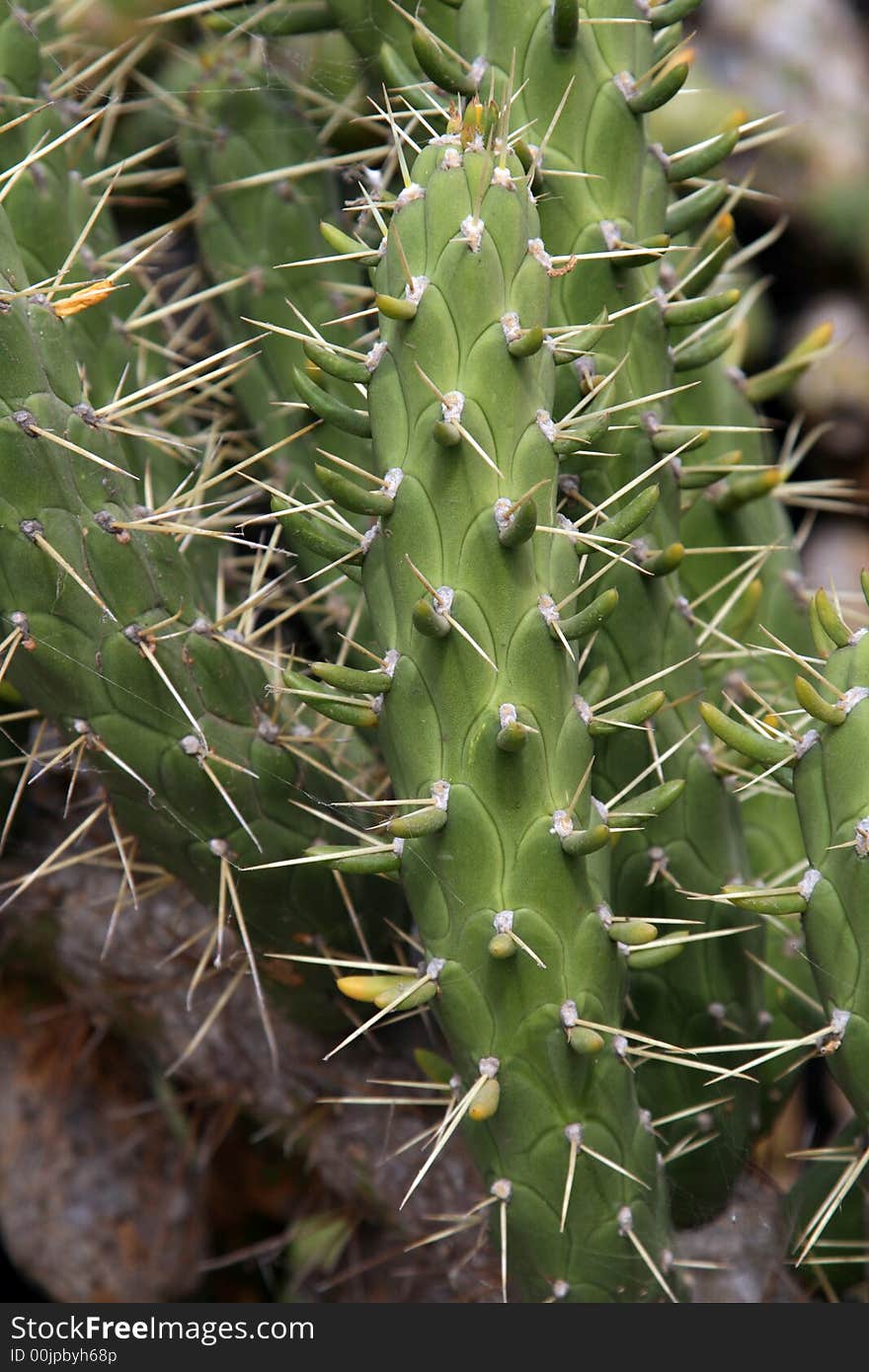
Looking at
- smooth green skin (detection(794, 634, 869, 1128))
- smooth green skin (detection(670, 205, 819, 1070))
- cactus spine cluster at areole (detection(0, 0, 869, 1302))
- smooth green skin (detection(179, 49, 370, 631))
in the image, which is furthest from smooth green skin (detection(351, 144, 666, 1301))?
smooth green skin (detection(179, 49, 370, 631))

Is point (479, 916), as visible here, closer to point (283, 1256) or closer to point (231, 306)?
point (231, 306)

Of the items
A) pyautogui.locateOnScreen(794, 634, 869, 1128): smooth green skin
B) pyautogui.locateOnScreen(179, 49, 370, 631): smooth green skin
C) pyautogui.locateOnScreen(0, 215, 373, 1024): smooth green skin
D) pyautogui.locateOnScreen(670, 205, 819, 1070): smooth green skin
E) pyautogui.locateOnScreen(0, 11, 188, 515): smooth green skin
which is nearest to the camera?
pyautogui.locateOnScreen(794, 634, 869, 1128): smooth green skin

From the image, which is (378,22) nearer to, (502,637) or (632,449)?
(632,449)

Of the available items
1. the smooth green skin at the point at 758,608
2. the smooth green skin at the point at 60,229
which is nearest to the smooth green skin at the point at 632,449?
the smooth green skin at the point at 758,608

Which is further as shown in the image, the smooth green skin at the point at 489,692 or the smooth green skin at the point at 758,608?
the smooth green skin at the point at 758,608

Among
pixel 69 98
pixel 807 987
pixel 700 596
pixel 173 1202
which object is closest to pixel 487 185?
pixel 700 596

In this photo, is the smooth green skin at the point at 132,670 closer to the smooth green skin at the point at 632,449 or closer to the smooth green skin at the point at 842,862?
the smooth green skin at the point at 632,449

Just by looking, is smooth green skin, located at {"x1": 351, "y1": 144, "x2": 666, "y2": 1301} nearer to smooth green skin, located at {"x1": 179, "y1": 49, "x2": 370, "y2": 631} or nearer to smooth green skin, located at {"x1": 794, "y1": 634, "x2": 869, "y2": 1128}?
smooth green skin, located at {"x1": 794, "y1": 634, "x2": 869, "y2": 1128}
